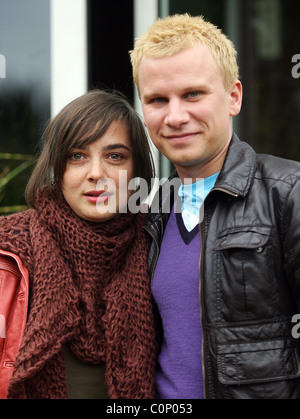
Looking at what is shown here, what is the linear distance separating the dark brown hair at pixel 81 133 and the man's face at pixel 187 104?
0.19 m

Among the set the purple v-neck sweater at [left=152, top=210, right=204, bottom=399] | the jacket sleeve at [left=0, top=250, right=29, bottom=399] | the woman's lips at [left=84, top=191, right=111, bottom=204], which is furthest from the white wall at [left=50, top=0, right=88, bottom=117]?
the purple v-neck sweater at [left=152, top=210, right=204, bottom=399]

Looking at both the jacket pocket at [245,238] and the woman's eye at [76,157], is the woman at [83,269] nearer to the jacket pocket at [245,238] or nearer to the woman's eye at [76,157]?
the woman's eye at [76,157]

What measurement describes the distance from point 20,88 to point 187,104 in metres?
1.68

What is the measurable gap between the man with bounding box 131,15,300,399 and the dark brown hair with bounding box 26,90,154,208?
173 mm

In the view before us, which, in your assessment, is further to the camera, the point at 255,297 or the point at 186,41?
the point at 186,41

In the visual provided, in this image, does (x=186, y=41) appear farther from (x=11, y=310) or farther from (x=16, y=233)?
(x=11, y=310)

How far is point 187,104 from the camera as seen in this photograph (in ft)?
5.58

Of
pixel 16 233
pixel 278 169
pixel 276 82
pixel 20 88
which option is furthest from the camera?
pixel 276 82

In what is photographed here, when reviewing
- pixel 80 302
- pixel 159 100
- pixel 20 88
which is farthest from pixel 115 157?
pixel 20 88

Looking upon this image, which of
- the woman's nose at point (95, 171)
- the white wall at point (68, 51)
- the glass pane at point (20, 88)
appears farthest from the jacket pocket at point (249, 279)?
the white wall at point (68, 51)

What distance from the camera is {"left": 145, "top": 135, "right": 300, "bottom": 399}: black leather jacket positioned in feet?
5.13

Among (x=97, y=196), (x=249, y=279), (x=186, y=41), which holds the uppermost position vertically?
(x=186, y=41)

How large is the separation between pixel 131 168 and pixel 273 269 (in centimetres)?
64
